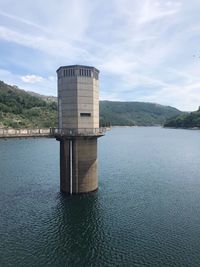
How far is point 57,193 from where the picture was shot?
162 ft

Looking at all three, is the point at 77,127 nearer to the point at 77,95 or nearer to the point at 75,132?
the point at 75,132

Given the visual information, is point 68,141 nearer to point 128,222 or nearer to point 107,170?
point 128,222

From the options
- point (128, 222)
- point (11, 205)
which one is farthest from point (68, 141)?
point (128, 222)

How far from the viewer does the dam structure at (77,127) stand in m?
47.1

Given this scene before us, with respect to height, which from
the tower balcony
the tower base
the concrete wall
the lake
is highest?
the concrete wall

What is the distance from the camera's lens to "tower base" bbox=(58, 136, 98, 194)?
47.7 metres

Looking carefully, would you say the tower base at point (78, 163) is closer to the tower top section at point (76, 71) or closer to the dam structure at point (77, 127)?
the dam structure at point (77, 127)

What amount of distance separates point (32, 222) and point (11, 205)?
7.46m

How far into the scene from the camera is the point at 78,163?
4784 cm

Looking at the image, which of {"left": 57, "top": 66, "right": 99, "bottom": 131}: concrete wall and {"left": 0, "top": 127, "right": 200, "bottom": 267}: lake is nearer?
{"left": 0, "top": 127, "right": 200, "bottom": 267}: lake

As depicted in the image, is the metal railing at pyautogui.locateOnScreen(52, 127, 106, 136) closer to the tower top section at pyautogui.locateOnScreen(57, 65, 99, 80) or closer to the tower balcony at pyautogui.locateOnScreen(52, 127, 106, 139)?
the tower balcony at pyautogui.locateOnScreen(52, 127, 106, 139)

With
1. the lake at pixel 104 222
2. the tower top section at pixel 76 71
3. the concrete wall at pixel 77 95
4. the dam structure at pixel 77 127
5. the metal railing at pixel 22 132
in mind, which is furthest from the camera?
the dam structure at pixel 77 127

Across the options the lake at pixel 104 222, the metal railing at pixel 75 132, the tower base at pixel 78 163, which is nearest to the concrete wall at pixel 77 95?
the metal railing at pixel 75 132

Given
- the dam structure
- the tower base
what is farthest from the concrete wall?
the tower base
